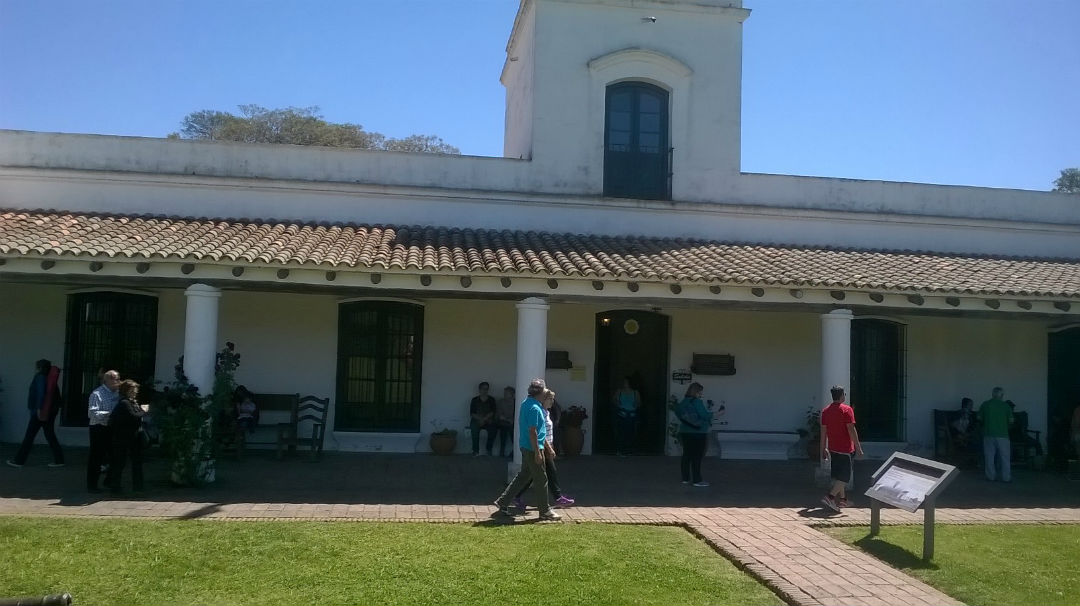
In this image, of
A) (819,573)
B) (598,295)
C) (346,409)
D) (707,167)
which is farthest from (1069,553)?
(346,409)

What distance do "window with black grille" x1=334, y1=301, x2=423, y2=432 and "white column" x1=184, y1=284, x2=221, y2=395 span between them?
327 centimetres

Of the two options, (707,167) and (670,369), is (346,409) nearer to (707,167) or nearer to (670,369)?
(670,369)

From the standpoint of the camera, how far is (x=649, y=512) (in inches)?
383

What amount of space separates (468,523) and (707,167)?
9151 millimetres

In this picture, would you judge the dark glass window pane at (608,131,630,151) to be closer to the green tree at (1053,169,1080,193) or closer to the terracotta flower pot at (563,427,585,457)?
the terracotta flower pot at (563,427,585,457)

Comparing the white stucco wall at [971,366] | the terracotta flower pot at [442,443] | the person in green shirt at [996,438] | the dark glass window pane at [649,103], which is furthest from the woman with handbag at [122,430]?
the white stucco wall at [971,366]

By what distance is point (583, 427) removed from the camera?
14336 millimetres

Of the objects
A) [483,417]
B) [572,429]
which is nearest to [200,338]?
[483,417]

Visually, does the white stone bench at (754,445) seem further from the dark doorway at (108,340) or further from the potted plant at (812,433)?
the dark doorway at (108,340)

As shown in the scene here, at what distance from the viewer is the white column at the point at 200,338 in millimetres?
10789

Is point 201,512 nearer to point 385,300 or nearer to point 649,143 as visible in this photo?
point 385,300

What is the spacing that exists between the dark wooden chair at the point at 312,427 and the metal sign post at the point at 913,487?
799 cm

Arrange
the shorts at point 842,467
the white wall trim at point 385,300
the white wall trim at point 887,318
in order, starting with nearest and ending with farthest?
the shorts at point 842,467 < the white wall trim at point 385,300 < the white wall trim at point 887,318

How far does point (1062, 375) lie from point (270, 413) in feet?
45.6
